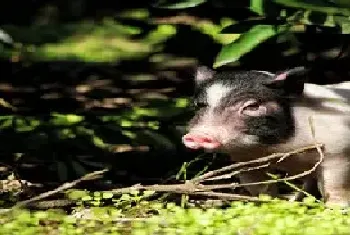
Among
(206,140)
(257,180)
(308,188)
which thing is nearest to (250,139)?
(206,140)

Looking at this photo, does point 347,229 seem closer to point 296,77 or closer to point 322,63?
point 296,77

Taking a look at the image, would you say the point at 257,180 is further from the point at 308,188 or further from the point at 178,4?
the point at 178,4

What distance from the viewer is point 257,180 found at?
4.47m

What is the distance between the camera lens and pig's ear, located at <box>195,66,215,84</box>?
439 cm

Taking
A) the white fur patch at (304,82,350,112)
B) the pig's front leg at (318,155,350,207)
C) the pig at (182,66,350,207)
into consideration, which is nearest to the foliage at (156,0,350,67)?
the pig at (182,66,350,207)

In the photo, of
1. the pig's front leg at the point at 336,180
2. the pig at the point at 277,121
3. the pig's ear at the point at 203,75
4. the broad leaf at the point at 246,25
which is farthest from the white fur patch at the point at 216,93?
the pig's front leg at the point at 336,180

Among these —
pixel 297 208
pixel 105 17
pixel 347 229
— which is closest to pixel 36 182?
pixel 297 208

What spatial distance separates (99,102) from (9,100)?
2.07 ft

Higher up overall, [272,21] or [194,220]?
[272,21]

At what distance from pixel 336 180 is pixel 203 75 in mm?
697

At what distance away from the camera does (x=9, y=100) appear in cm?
718

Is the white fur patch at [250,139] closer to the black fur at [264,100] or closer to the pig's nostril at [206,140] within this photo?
the black fur at [264,100]

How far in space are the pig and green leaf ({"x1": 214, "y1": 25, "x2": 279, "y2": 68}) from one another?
0.10m

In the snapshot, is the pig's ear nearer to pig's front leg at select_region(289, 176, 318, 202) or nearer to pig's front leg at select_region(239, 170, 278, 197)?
pig's front leg at select_region(239, 170, 278, 197)
